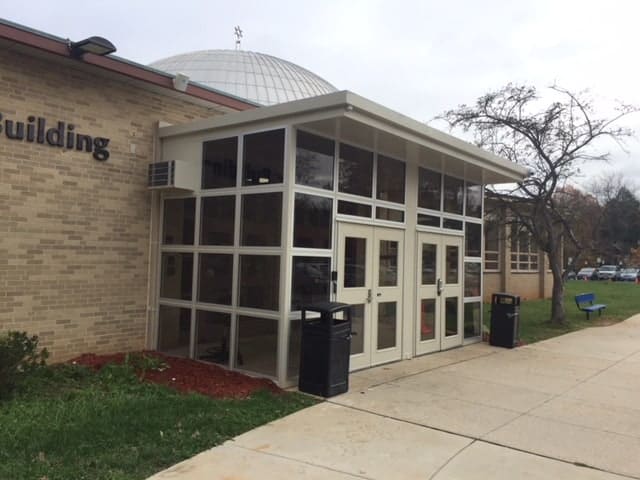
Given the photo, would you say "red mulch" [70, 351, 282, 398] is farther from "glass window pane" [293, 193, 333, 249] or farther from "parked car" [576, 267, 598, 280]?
"parked car" [576, 267, 598, 280]

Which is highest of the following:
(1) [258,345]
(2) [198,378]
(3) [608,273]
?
(3) [608,273]

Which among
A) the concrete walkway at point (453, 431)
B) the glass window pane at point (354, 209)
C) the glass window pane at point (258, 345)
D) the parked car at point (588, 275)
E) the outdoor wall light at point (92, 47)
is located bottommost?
the concrete walkway at point (453, 431)

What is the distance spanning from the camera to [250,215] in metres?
7.63

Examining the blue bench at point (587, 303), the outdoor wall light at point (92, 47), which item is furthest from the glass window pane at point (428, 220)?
the blue bench at point (587, 303)

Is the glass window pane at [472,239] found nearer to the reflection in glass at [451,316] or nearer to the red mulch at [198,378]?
the reflection in glass at [451,316]

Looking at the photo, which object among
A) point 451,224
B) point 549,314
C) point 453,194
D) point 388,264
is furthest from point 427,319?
point 549,314

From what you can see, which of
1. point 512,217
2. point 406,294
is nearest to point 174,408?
point 406,294

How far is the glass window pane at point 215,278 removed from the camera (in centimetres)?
776

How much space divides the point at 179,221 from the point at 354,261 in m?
2.87

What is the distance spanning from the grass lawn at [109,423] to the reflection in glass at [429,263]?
13.4 feet

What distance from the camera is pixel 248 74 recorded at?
25016mm

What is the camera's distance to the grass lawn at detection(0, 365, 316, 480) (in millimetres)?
4320

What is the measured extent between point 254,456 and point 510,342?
757 cm

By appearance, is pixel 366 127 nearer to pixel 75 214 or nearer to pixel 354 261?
pixel 354 261
